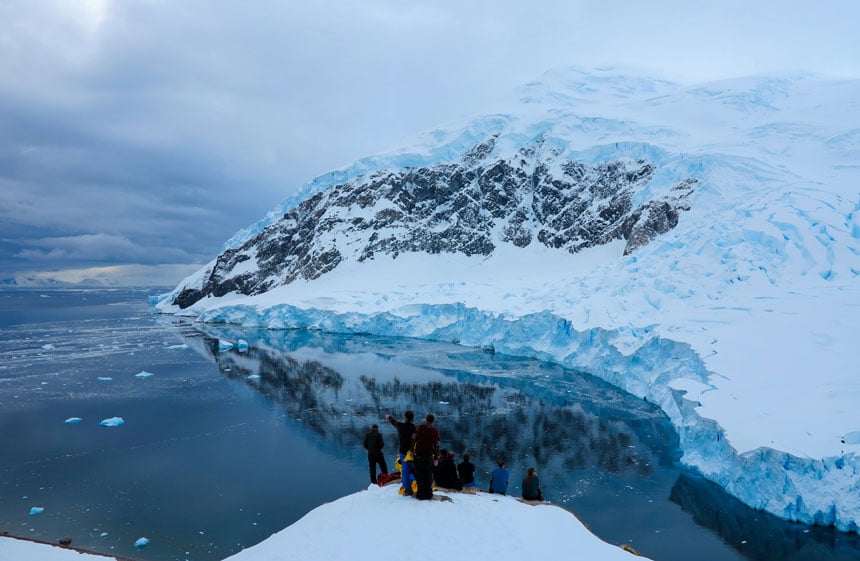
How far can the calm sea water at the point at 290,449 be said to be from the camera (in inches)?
479

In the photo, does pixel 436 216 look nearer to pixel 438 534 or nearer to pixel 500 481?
pixel 500 481

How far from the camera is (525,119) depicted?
77.3 meters

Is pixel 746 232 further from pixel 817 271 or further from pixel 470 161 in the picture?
pixel 470 161

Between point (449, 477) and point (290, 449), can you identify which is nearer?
point (449, 477)

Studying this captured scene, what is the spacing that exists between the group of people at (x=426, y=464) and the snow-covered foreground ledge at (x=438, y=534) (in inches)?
11.2

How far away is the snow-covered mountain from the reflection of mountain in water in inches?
66.8

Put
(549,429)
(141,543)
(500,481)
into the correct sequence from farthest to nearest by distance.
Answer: (549,429) → (141,543) → (500,481)

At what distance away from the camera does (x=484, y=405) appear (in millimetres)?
23234

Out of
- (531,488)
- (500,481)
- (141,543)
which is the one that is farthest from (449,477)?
(141,543)

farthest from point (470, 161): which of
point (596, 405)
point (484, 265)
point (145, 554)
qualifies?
point (145, 554)

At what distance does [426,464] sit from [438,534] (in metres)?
1.16

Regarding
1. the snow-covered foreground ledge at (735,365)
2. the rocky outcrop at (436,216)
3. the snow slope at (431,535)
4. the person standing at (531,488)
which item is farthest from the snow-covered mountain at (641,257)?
the snow slope at (431,535)

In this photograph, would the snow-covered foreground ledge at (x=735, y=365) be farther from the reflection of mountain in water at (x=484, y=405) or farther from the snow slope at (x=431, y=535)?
the snow slope at (x=431, y=535)

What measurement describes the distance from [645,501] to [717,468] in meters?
2.64
